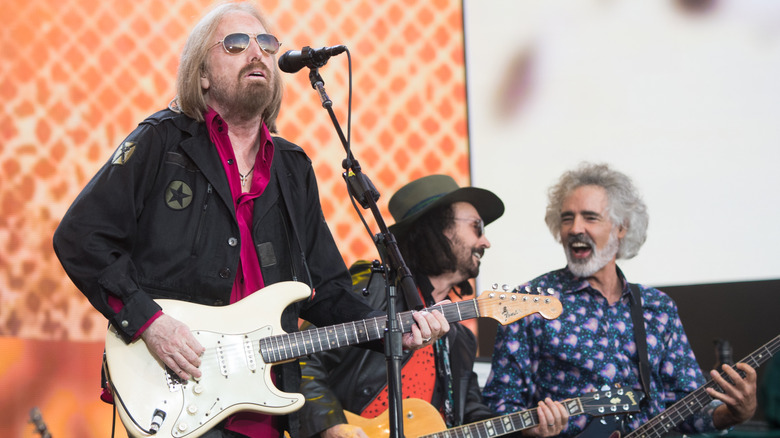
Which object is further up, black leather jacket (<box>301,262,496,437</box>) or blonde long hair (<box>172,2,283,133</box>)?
blonde long hair (<box>172,2,283,133</box>)

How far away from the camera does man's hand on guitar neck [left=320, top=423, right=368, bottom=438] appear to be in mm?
2971

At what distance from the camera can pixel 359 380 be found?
3348mm

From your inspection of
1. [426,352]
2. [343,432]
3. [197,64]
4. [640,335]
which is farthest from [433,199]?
[197,64]

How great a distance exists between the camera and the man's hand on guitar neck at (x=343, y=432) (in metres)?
2.97

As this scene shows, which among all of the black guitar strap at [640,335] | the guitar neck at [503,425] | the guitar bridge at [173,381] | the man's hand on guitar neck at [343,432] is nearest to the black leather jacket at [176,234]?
the guitar bridge at [173,381]

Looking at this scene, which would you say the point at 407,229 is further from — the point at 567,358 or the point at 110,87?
the point at 110,87

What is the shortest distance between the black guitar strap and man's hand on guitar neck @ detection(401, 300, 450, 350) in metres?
1.55

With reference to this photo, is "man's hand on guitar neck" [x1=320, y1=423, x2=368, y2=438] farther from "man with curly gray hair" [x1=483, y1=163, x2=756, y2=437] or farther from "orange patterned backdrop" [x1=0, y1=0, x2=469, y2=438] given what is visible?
"orange patterned backdrop" [x1=0, y1=0, x2=469, y2=438]

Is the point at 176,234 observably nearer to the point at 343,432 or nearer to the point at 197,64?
the point at 197,64

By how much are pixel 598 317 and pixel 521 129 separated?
1.85 meters

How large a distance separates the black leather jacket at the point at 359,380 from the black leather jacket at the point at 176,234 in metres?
0.51

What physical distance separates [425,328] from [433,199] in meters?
1.65

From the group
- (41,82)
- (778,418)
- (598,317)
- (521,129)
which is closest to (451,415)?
(598,317)

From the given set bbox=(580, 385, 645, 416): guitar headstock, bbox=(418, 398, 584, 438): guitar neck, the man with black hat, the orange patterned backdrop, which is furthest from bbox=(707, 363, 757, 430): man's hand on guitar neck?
the orange patterned backdrop
